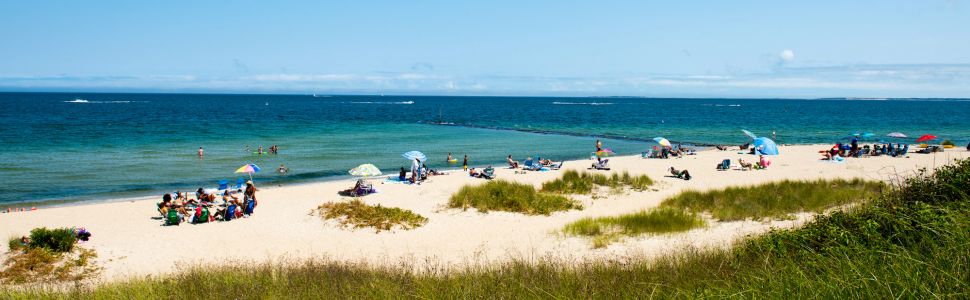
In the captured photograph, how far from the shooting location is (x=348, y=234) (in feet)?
50.6

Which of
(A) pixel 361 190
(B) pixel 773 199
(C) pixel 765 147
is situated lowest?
(A) pixel 361 190

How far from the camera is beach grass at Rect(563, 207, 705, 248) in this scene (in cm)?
1373

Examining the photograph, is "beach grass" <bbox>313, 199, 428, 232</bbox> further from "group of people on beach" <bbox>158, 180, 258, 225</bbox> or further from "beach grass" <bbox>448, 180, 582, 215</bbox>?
"group of people on beach" <bbox>158, 180, 258, 225</bbox>

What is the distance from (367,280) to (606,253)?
5.74m

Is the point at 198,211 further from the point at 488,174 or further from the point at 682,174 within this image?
the point at 682,174

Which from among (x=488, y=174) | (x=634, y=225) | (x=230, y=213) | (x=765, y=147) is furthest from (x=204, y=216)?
(x=765, y=147)

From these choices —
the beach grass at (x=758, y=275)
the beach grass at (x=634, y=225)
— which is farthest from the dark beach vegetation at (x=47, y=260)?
the beach grass at (x=634, y=225)

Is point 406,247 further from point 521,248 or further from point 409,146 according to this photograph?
point 409,146

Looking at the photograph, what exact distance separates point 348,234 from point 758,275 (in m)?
11.2

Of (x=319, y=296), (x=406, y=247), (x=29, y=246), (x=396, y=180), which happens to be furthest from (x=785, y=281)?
(x=396, y=180)

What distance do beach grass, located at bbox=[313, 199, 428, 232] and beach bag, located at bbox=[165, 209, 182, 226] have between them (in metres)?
3.89

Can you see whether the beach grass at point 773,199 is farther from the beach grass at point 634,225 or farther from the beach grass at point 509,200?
the beach grass at point 509,200

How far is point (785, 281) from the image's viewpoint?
536cm

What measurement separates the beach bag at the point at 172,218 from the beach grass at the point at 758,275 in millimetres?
8831
